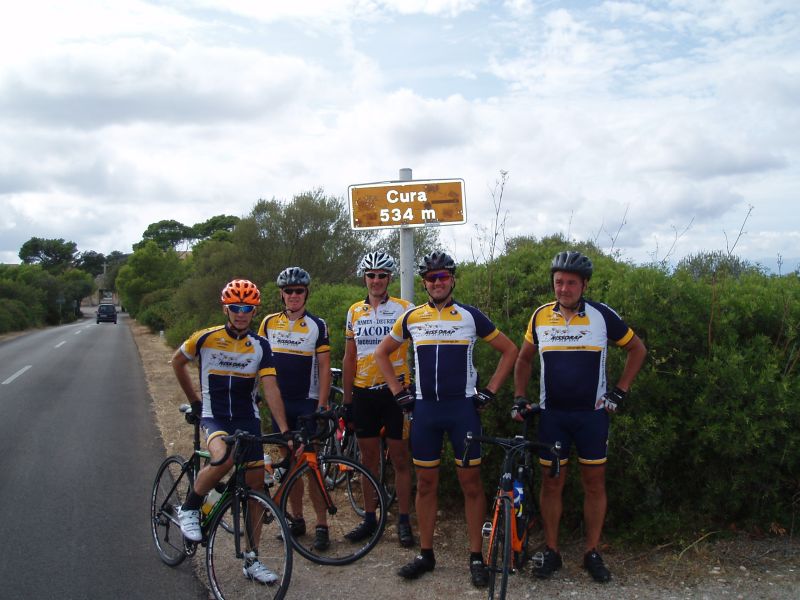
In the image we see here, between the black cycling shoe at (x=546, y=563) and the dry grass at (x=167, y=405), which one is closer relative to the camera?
the black cycling shoe at (x=546, y=563)

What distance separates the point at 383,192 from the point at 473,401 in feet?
8.42

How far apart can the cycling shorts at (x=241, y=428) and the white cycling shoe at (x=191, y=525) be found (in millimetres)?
472

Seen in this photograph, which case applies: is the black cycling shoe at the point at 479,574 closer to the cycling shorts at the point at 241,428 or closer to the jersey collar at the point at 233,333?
the cycling shorts at the point at 241,428

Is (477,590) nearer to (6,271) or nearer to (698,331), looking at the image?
(698,331)

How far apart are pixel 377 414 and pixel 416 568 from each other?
1267 millimetres

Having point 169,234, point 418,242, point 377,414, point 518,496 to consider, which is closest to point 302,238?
point 418,242

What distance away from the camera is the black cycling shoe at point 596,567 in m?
4.41

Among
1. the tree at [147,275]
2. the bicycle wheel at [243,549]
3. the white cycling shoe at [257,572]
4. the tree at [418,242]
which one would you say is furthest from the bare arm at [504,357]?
the tree at [147,275]

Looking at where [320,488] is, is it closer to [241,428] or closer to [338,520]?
[241,428]

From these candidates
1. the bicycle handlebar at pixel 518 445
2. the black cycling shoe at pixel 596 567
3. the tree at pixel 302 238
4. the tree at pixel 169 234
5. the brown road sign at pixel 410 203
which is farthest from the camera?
the tree at pixel 169 234

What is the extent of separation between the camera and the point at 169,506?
5.21 m

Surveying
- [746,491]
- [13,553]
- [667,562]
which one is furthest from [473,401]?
[13,553]

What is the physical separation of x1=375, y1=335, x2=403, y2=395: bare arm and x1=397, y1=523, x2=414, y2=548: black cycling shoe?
1.23 meters

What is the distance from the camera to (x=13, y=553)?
524 cm
